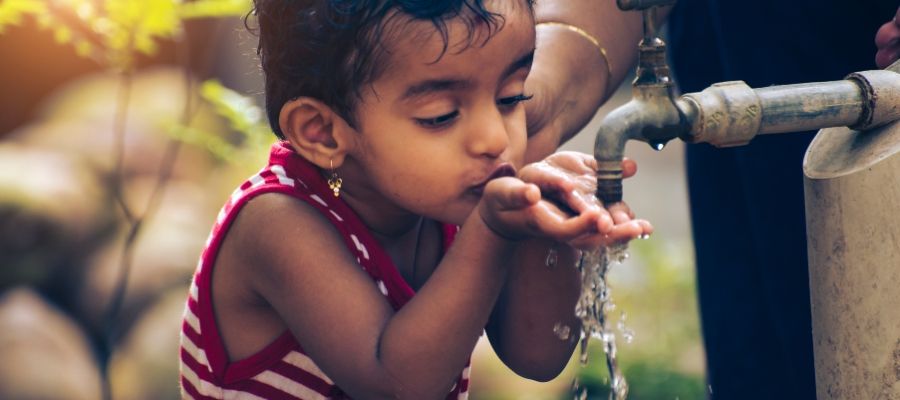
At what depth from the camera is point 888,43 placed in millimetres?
1562

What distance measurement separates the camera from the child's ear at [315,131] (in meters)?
1.63

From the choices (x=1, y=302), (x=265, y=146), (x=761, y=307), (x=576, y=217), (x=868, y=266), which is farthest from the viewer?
(x=1, y=302)

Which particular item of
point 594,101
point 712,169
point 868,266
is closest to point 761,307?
point 712,169

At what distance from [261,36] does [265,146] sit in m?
1.25

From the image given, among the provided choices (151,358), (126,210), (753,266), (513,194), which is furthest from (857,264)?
(151,358)

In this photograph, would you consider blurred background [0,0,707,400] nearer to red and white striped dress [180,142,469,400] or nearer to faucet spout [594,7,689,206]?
red and white striped dress [180,142,469,400]

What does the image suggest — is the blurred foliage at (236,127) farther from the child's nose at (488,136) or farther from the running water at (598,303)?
the running water at (598,303)

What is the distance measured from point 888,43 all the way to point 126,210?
1.69 metres

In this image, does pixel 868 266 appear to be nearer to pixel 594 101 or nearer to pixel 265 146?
pixel 594 101

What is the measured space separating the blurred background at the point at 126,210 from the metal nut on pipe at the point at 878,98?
62.7 inches

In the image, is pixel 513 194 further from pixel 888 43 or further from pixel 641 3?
pixel 888 43

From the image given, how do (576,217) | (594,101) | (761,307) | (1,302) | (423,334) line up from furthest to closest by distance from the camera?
(1,302), (761,307), (594,101), (423,334), (576,217)

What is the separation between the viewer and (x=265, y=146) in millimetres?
2906

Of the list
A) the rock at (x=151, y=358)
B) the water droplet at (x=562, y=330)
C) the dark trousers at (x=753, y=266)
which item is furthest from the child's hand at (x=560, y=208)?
the rock at (x=151, y=358)
